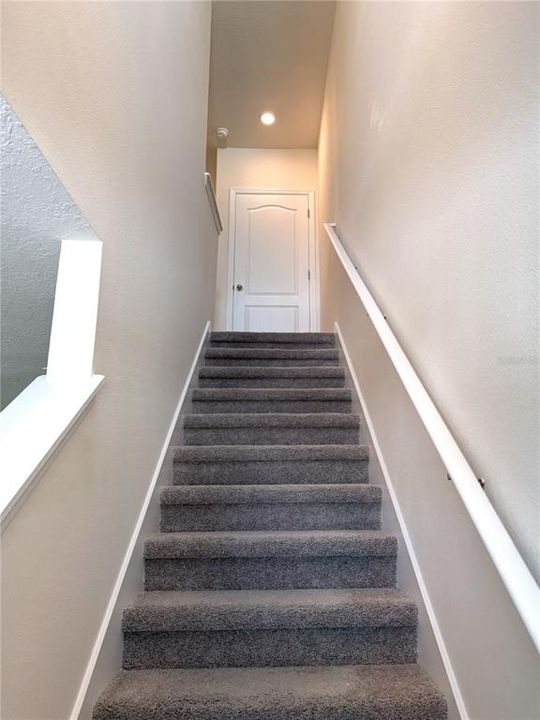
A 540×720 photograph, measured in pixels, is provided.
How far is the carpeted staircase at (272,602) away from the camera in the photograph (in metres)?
1.22

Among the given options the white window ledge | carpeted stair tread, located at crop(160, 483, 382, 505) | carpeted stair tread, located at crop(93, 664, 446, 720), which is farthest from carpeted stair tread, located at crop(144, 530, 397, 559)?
the white window ledge

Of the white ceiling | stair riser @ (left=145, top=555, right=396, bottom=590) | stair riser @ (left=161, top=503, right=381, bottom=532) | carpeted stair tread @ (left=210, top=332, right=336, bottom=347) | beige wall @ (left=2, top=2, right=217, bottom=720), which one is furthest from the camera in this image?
the white ceiling

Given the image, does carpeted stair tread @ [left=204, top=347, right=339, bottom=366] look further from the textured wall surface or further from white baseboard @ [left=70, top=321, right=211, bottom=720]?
the textured wall surface

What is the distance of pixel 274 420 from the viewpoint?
240 cm

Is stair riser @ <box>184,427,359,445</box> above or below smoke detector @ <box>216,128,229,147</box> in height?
below

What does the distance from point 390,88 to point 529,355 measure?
5.37 ft

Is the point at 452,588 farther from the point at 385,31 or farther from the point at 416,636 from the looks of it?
the point at 385,31

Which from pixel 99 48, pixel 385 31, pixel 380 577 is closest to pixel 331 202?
pixel 385 31

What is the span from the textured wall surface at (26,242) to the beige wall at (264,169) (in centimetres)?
360

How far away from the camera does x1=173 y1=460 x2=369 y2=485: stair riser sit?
211 centimetres

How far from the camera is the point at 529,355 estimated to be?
911 mm

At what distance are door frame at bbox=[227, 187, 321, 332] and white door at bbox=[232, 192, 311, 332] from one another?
3cm

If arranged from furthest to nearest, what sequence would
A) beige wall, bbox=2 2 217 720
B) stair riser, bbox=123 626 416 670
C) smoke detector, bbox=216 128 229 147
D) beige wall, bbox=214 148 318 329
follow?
beige wall, bbox=214 148 318 329
smoke detector, bbox=216 128 229 147
stair riser, bbox=123 626 416 670
beige wall, bbox=2 2 217 720

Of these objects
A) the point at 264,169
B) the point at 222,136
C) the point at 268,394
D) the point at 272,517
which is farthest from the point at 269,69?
the point at 272,517
